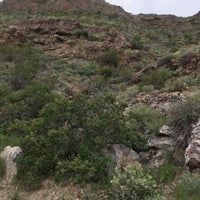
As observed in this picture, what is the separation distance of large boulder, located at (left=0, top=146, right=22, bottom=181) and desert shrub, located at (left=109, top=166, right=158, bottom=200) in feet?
8.25

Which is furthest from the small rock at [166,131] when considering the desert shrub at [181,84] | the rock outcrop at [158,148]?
the desert shrub at [181,84]

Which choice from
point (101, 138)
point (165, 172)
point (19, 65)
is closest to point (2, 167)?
point (101, 138)

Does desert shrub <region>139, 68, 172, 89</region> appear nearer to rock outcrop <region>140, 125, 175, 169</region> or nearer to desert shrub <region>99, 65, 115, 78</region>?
desert shrub <region>99, 65, 115, 78</region>

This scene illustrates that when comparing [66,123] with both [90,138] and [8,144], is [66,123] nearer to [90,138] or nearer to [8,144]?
[90,138]

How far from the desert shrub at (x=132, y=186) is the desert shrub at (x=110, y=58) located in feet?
60.8

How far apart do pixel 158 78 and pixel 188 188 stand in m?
9.59

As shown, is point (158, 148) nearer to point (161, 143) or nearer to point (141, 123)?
point (161, 143)

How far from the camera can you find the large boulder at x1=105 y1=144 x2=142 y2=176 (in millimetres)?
8391

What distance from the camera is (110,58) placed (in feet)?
84.9

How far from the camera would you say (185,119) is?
924 cm

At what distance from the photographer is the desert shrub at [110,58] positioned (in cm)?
2572

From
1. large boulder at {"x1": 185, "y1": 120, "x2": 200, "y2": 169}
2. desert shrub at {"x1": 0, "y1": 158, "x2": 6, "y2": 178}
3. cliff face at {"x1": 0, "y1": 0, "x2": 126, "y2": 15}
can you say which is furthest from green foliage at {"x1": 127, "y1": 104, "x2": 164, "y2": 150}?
cliff face at {"x1": 0, "y1": 0, "x2": 126, "y2": 15}

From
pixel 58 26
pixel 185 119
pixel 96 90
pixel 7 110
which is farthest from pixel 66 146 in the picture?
pixel 58 26

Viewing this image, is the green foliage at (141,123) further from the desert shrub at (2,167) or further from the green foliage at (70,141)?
the desert shrub at (2,167)
